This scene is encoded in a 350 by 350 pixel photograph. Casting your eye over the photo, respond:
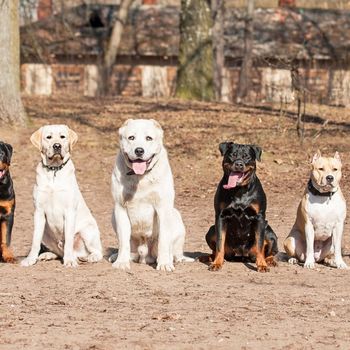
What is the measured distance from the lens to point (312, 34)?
41.7 metres

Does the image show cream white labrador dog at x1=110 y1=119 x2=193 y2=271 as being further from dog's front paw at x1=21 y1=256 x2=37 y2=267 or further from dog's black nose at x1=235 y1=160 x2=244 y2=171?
dog's front paw at x1=21 y1=256 x2=37 y2=267

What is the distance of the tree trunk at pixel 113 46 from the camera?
37.9 meters

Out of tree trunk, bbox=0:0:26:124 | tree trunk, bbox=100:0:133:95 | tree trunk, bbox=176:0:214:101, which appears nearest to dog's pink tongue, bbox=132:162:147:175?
tree trunk, bbox=0:0:26:124

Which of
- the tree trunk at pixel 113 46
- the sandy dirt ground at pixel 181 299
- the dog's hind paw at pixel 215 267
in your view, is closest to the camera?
the sandy dirt ground at pixel 181 299

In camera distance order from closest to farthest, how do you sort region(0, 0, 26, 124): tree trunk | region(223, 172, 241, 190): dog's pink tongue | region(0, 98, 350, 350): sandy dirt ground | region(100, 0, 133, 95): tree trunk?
region(0, 98, 350, 350): sandy dirt ground
region(223, 172, 241, 190): dog's pink tongue
region(0, 0, 26, 124): tree trunk
region(100, 0, 133, 95): tree trunk

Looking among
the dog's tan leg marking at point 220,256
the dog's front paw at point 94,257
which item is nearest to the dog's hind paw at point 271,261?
the dog's tan leg marking at point 220,256

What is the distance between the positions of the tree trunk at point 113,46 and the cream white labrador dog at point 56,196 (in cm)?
2783

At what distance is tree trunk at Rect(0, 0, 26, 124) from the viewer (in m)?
19.2

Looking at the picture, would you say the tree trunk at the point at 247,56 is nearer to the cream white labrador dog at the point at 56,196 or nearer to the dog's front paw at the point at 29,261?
the cream white labrador dog at the point at 56,196

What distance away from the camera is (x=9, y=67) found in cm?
1938

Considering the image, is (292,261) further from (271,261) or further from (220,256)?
(220,256)

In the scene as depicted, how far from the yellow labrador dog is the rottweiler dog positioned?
1.28 ft

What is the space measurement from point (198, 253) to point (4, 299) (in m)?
3.28

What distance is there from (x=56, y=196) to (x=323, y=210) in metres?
2.65
